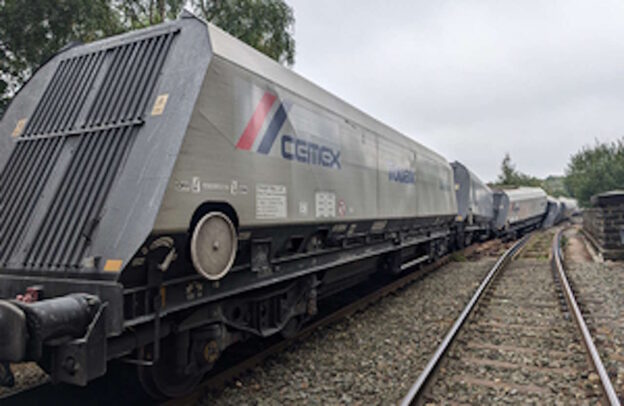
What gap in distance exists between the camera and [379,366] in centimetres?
546

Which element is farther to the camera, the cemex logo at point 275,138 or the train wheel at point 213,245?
the cemex logo at point 275,138

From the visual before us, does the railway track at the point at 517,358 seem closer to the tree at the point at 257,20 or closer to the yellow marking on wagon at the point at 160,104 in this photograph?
the yellow marking on wagon at the point at 160,104

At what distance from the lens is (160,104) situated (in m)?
3.86

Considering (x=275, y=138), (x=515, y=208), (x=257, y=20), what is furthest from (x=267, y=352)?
(x=515, y=208)

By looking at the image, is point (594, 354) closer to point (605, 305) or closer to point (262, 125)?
point (605, 305)

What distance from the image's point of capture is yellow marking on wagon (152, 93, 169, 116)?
382cm

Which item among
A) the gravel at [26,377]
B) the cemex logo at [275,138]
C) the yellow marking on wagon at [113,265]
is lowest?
the gravel at [26,377]

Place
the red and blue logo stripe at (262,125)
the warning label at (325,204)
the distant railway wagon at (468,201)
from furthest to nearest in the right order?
the distant railway wagon at (468,201) → the warning label at (325,204) → the red and blue logo stripe at (262,125)

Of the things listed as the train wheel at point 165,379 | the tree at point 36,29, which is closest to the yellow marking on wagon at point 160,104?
the train wheel at point 165,379

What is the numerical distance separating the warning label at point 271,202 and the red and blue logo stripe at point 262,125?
41 centimetres

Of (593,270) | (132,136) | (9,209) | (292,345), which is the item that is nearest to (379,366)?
(292,345)

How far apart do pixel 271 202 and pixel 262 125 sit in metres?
0.83

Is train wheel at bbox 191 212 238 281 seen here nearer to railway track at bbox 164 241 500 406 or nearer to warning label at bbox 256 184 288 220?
warning label at bbox 256 184 288 220

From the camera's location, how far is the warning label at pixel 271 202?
452 cm
